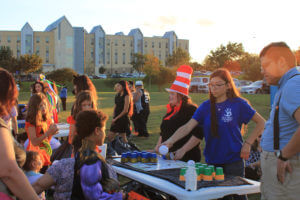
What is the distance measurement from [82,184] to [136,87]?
919 cm

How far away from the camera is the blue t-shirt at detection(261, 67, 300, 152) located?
8.05 feet

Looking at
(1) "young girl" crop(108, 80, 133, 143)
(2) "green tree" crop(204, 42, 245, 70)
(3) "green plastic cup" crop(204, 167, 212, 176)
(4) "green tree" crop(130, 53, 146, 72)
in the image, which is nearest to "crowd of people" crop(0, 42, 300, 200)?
(3) "green plastic cup" crop(204, 167, 212, 176)

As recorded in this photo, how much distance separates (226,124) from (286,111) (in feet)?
3.54

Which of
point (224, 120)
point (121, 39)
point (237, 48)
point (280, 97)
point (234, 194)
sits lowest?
point (234, 194)

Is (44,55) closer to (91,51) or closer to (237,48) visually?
(91,51)

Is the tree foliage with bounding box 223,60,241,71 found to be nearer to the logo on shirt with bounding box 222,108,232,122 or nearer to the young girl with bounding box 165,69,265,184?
the young girl with bounding box 165,69,265,184

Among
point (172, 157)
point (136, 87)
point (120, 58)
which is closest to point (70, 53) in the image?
point (120, 58)

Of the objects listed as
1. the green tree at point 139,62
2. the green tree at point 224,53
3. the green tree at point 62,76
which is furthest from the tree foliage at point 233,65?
the green tree at point 62,76

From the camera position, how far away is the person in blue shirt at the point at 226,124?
11.7 ft

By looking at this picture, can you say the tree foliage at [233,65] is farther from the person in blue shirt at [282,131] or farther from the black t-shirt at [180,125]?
the person in blue shirt at [282,131]

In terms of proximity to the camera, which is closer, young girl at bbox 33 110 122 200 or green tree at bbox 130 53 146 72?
young girl at bbox 33 110 122 200

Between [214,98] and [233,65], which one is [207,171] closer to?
[214,98]

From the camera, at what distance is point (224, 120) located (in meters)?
3.56

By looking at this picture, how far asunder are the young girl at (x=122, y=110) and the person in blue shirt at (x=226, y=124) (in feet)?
15.5
